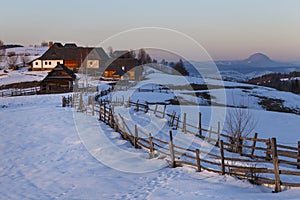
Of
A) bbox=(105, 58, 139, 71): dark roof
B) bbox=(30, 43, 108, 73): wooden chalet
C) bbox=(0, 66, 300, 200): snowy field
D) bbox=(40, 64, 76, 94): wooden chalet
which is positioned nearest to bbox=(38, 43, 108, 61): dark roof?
Answer: bbox=(30, 43, 108, 73): wooden chalet

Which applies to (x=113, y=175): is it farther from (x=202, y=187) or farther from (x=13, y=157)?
(x=13, y=157)

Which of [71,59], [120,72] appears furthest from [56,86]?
[71,59]

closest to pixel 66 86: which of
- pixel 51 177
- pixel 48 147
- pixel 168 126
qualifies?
pixel 168 126

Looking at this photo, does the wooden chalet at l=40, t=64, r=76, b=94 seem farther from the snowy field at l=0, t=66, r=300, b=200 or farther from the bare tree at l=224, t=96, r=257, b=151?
the bare tree at l=224, t=96, r=257, b=151

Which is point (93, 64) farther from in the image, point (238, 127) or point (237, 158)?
point (237, 158)

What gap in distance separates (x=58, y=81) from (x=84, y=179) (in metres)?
37.0

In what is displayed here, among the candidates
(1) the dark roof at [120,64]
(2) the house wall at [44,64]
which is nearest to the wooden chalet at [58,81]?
(1) the dark roof at [120,64]

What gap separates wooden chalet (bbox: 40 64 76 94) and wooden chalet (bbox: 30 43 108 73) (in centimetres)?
1986

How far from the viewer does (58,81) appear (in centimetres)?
4509

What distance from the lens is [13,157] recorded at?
43.2 feet

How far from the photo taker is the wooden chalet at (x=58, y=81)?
4469 cm

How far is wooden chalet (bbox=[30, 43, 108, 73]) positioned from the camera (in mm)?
66250

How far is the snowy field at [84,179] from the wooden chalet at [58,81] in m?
29.6

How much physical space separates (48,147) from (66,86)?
3198 cm
